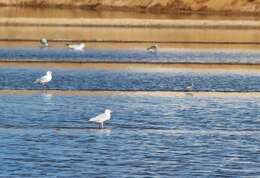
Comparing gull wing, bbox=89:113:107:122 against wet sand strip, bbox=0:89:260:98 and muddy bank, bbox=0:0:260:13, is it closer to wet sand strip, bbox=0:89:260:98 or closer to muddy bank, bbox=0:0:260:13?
wet sand strip, bbox=0:89:260:98

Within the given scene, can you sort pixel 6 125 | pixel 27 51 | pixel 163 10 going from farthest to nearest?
pixel 163 10 → pixel 27 51 → pixel 6 125

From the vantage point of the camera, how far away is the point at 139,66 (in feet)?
111

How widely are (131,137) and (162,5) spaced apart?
62415mm

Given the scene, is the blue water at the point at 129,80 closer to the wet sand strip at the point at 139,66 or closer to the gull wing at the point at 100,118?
the wet sand strip at the point at 139,66

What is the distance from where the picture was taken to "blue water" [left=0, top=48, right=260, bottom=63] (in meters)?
36.6

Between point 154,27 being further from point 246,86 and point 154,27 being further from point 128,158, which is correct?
point 128,158

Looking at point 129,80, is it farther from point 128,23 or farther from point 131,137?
point 128,23

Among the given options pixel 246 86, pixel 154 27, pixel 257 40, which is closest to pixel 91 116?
pixel 246 86

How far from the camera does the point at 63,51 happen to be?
40.6 m

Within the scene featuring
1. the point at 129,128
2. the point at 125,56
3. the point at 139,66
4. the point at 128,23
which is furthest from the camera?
the point at 128,23

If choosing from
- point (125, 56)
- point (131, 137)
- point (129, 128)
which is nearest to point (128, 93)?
point (129, 128)

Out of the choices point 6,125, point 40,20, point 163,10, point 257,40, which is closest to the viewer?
point 6,125

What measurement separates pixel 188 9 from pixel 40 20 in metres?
23.7

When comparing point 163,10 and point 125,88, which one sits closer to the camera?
point 125,88
